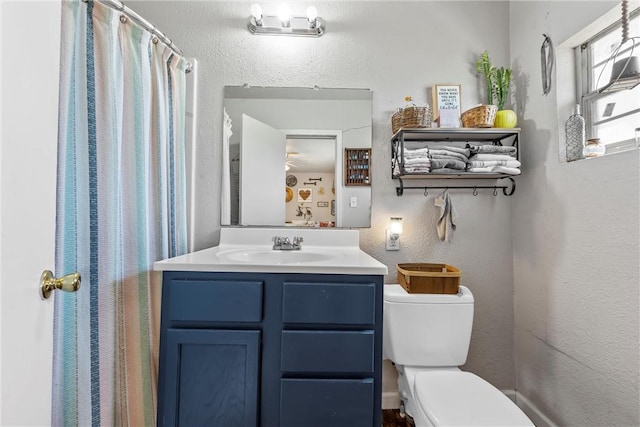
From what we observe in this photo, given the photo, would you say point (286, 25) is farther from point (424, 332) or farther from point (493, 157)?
point (424, 332)

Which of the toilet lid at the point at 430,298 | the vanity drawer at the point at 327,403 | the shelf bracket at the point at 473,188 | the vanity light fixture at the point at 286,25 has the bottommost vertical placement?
the vanity drawer at the point at 327,403

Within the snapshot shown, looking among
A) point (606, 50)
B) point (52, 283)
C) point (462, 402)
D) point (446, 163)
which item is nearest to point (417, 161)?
point (446, 163)

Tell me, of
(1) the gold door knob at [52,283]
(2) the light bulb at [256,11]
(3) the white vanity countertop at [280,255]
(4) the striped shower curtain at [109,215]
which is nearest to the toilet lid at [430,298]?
(3) the white vanity countertop at [280,255]

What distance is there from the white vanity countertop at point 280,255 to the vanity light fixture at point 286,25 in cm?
110

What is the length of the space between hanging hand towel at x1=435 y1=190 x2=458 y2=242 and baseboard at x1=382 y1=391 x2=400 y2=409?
90cm

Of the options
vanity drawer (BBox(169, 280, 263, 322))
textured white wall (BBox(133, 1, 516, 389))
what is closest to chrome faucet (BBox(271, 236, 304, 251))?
textured white wall (BBox(133, 1, 516, 389))

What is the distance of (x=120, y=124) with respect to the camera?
107 cm

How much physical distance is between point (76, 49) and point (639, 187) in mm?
1916

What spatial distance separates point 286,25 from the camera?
5.43 feet

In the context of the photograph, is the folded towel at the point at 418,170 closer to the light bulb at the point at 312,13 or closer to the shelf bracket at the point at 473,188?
the shelf bracket at the point at 473,188

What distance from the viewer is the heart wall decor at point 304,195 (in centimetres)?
168

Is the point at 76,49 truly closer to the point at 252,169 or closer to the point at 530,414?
the point at 252,169

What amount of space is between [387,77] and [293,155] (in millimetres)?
706

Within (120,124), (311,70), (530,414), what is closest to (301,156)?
(311,70)
